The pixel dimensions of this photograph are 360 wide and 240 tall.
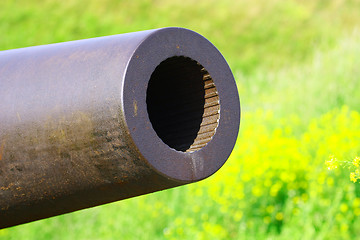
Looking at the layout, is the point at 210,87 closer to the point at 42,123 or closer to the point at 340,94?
the point at 42,123

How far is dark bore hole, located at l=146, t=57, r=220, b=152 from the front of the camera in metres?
1.71

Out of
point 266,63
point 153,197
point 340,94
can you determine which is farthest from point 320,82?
point 266,63

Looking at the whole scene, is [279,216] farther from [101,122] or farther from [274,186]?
[101,122]

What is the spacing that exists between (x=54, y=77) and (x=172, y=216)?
3.53 m

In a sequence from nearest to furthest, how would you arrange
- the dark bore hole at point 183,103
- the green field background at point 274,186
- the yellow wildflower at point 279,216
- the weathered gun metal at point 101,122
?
the weathered gun metal at point 101,122
the dark bore hole at point 183,103
the green field background at point 274,186
the yellow wildflower at point 279,216

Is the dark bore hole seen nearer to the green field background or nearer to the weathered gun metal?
the weathered gun metal

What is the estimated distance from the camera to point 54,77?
1.57 metres

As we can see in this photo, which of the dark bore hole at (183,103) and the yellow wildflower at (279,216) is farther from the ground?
the dark bore hole at (183,103)

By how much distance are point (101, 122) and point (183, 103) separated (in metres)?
0.43

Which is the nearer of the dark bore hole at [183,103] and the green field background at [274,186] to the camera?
the dark bore hole at [183,103]

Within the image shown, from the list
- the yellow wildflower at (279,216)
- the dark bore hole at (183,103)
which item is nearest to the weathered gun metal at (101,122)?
the dark bore hole at (183,103)

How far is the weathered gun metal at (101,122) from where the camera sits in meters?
1.46

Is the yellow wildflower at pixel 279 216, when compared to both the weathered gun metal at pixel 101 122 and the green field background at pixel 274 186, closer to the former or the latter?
the green field background at pixel 274 186

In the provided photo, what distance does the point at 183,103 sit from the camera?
6.02ft
